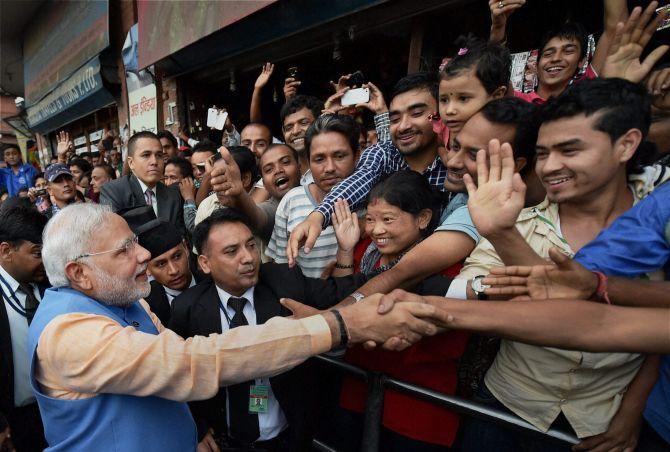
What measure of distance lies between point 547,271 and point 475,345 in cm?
59

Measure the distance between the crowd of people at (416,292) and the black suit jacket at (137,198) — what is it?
1359mm

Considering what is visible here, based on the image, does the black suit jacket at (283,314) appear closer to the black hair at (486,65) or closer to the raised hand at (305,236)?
the raised hand at (305,236)

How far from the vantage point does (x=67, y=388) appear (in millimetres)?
1325

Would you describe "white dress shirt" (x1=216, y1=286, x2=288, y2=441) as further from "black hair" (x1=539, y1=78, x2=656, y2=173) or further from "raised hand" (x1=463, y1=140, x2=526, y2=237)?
"black hair" (x1=539, y1=78, x2=656, y2=173)

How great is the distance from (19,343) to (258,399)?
133 centimetres

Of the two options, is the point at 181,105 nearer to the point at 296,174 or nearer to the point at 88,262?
the point at 296,174

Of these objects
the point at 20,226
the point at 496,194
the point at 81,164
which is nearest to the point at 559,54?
the point at 496,194

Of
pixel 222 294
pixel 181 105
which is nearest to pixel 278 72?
pixel 181 105

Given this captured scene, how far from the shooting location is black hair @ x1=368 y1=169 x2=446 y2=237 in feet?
5.82

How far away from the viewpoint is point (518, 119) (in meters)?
1.60

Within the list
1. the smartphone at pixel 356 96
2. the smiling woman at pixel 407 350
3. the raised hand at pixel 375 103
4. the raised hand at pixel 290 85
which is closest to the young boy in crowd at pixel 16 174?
the raised hand at pixel 290 85

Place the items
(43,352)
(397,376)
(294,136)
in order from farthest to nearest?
1. (294,136)
2. (397,376)
3. (43,352)

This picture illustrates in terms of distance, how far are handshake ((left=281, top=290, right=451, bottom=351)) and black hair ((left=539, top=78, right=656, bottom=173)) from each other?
825mm

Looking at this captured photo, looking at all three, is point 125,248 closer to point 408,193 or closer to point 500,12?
point 408,193
